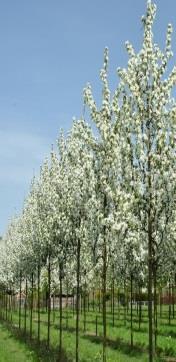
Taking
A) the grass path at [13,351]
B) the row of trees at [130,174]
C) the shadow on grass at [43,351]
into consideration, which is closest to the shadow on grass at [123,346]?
the shadow on grass at [43,351]

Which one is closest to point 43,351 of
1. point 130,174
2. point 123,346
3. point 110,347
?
point 110,347

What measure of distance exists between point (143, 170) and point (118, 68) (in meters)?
3.09

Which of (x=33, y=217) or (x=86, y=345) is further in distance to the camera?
(x=33, y=217)

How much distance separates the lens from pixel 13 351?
1188 inches

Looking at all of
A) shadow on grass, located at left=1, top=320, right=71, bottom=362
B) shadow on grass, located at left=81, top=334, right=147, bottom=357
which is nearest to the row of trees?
shadow on grass, located at left=1, top=320, right=71, bottom=362

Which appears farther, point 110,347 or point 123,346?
point 110,347

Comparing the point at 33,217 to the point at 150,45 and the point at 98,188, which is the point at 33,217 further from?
the point at 150,45

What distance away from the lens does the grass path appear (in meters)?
26.0

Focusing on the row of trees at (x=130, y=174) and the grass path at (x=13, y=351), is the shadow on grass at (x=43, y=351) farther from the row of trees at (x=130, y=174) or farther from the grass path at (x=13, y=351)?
the row of trees at (x=130, y=174)

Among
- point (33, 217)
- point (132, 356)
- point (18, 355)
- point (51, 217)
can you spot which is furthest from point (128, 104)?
point (33, 217)

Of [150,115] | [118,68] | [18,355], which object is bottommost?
[18,355]

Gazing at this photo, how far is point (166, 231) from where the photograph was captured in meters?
14.8

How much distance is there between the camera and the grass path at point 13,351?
2601 cm

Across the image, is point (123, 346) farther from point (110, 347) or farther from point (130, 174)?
point (130, 174)
